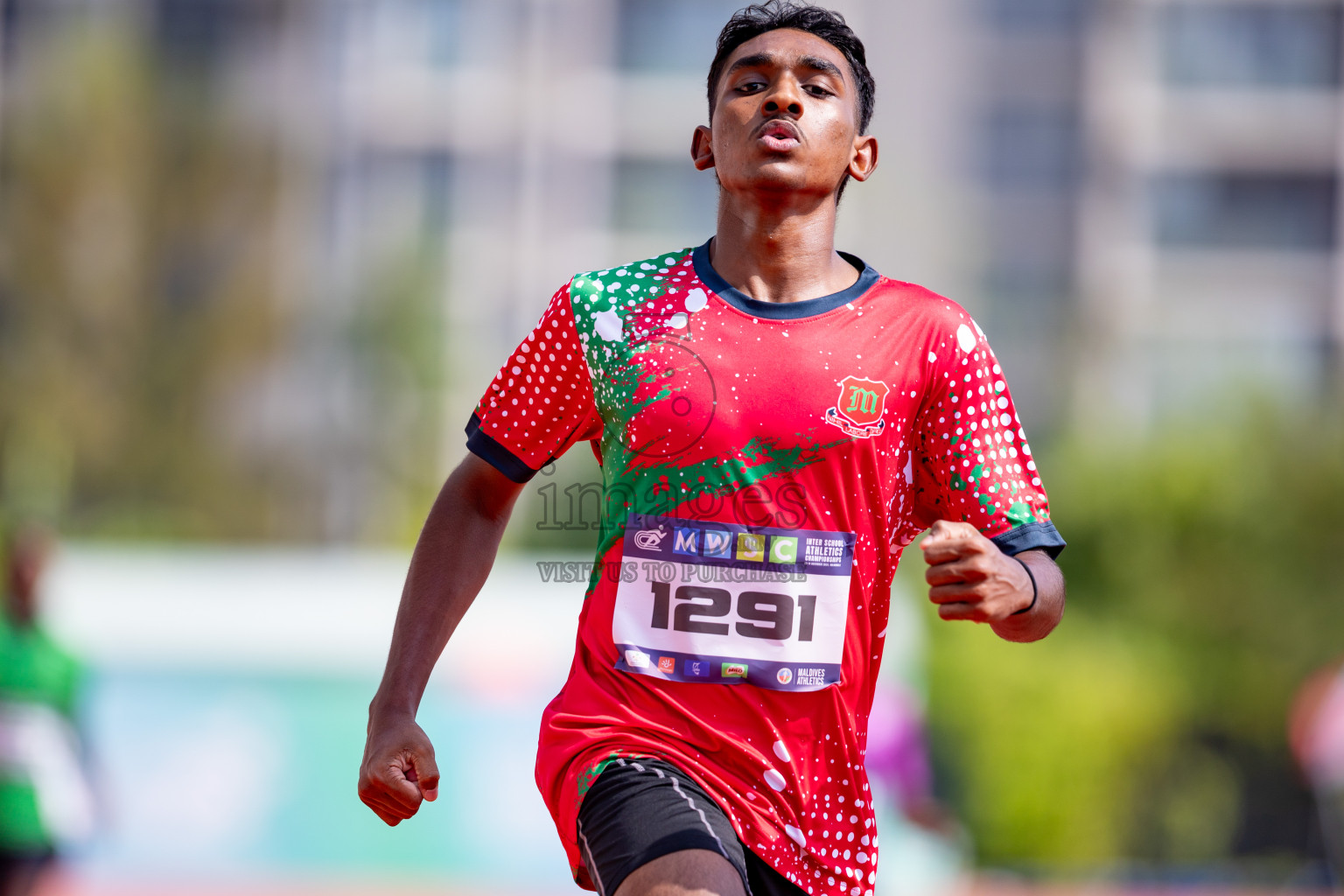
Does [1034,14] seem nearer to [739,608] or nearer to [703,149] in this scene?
[703,149]

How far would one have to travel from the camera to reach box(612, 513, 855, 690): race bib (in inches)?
95.0

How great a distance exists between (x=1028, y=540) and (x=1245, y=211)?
31089 millimetres

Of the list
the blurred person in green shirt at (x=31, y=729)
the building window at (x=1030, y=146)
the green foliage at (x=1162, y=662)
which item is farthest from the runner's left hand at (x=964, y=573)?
the building window at (x=1030, y=146)

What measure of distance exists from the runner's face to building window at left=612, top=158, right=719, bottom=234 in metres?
28.2

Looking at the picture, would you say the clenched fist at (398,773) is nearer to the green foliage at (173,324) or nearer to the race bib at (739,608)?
the race bib at (739,608)

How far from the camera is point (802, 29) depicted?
8.83ft

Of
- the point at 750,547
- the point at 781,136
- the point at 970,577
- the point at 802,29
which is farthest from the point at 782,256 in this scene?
the point at 970,577

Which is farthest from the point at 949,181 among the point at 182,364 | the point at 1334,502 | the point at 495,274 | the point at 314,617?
the point at 314,617

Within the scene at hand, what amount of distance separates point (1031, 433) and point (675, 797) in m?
27.2

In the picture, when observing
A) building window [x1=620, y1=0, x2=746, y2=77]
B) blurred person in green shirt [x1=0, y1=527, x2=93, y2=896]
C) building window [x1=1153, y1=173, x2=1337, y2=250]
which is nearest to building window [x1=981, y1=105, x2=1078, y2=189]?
building window [x1=1153, y1=173, x2=1337, y2=250]

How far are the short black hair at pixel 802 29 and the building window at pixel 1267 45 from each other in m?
30.7

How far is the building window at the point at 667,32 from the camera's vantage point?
30531 millimetres

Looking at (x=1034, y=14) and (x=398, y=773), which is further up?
(x=1034, y=14)

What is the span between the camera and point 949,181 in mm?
31719
